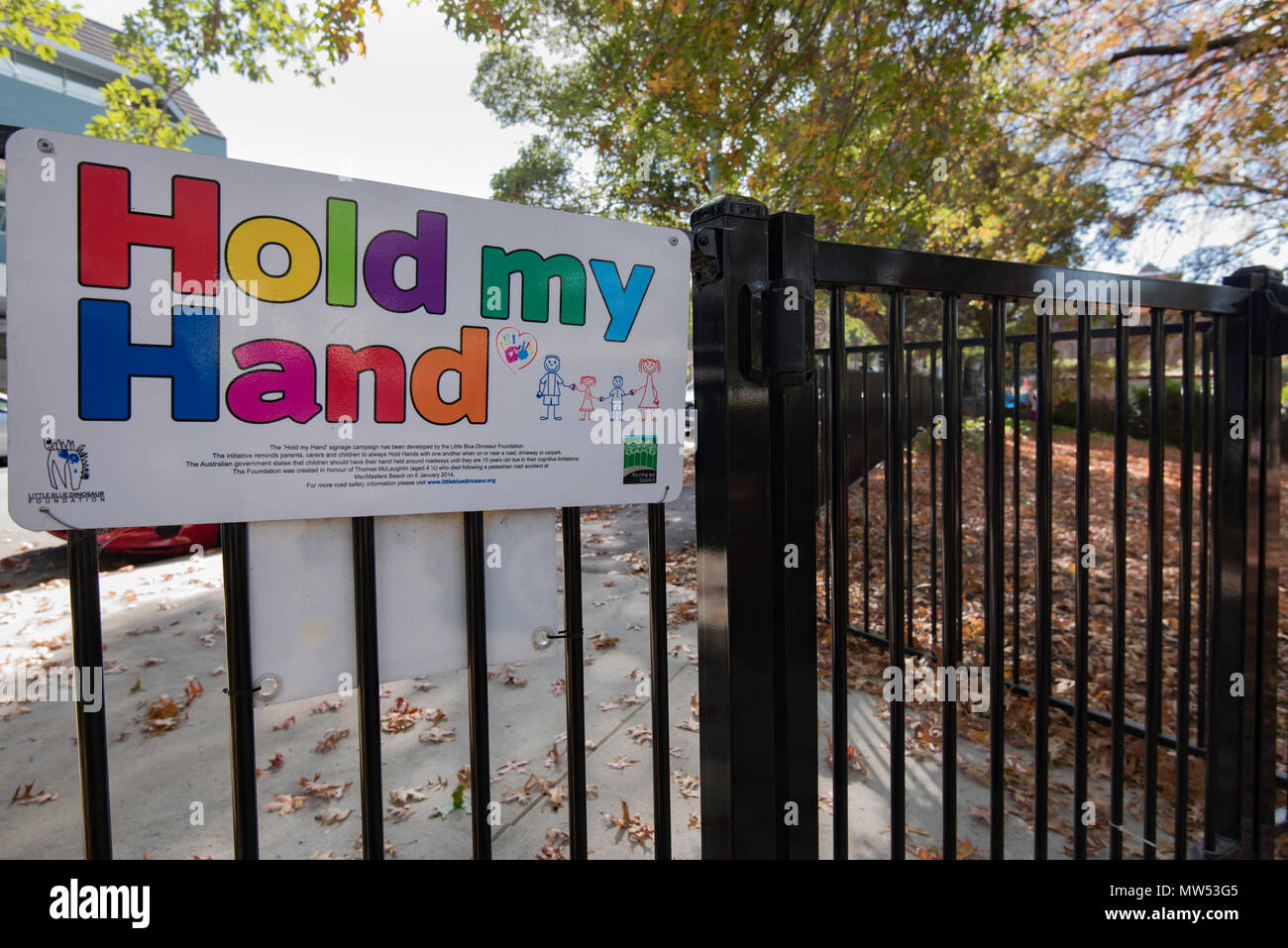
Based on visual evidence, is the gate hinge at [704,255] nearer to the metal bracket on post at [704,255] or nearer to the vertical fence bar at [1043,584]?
the metal bracket on post at [704,255]

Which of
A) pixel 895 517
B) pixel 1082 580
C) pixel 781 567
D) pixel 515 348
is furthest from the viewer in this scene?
pixel 1082 580

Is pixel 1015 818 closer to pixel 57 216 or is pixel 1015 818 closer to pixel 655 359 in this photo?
pixel 655 359

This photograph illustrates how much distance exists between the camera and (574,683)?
138 centimetres

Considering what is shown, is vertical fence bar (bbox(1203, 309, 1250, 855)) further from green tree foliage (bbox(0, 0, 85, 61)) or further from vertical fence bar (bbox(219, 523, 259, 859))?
green tree foliage (bbox(0, 0, 85, 61))

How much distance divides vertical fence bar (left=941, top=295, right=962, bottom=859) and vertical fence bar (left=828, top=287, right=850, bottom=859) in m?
0.29

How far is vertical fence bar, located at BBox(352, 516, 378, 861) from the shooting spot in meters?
1.21

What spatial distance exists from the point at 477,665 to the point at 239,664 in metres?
0.38

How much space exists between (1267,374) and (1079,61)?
28.3 feet

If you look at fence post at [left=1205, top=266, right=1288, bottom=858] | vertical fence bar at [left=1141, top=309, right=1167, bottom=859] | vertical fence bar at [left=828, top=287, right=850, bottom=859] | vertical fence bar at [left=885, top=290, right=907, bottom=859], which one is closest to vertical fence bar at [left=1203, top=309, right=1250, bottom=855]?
fence post at [left=1205, top=266, right=1288, bottom=858]

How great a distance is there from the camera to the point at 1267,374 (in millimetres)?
2389

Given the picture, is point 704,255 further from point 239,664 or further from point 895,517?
point 239,664

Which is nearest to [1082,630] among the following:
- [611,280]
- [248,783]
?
[611,280]

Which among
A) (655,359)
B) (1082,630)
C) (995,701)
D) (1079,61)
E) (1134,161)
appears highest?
(1079,61)

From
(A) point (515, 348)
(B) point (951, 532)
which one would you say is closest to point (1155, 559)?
(B) point (951, 532)
